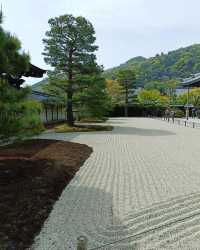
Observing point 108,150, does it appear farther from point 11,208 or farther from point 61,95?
point 61,95

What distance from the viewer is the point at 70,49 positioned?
21.2 m

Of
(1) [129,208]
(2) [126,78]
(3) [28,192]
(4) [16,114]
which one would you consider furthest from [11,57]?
(2) [126,78]

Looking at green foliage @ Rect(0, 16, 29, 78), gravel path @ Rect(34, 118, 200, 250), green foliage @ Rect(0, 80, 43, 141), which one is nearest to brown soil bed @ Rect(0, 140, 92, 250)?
gravel path @ Rect(34, 118, 200, 250)

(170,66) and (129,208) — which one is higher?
(170,66)

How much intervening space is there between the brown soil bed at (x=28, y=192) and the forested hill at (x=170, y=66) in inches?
3054

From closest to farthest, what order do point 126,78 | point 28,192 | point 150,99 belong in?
point 28,192 < point 126,78 < point 150,99

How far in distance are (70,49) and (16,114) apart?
15795 millimetres

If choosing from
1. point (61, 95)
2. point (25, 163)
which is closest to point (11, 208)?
point (25, 163)

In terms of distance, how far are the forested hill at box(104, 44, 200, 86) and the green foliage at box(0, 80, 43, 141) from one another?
3091 inches

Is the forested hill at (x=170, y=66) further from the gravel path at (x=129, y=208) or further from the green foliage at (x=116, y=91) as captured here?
the gravel path at (x=129, y=208)

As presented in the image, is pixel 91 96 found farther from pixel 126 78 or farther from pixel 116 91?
pixel 126 78

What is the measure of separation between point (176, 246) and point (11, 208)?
248 centimetres


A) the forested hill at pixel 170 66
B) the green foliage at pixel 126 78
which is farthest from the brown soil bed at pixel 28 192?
the forested hill at pixel 170 66

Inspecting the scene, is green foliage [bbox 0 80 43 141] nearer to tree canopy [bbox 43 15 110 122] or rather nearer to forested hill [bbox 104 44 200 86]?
tree canopy [bbox 43 15 110 122]
